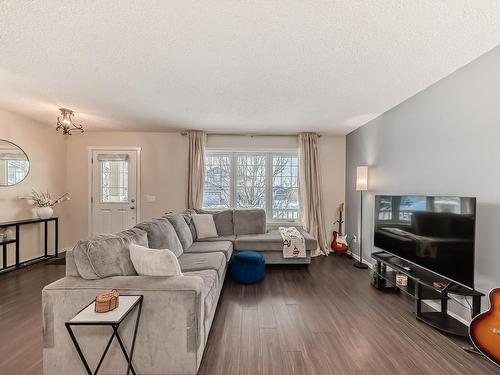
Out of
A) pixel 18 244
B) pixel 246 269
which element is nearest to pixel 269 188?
pixel 246 269

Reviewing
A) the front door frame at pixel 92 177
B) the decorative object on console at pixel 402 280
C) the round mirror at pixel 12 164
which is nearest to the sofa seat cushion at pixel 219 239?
the front door frame at pixel 92 177

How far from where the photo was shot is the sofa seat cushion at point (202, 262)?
8.75 ft


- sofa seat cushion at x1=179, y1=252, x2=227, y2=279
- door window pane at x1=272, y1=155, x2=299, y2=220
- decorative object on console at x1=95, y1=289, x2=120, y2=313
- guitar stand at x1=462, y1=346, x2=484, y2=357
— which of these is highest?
door window pane at x1=272, y1=155, x2=299, y2=220

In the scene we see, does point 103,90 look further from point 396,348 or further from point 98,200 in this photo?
point 396,348

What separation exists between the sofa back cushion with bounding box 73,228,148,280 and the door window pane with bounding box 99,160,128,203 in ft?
11.2

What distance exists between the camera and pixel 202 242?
13.0 ft

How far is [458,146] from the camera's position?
2.48m

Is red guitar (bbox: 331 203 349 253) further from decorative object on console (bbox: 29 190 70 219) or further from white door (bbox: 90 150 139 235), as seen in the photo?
decorative object on console (bbox: 29 190 70 219)

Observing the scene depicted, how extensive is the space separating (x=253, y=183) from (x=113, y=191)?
2946mm

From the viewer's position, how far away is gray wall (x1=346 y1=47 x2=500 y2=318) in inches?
84.1

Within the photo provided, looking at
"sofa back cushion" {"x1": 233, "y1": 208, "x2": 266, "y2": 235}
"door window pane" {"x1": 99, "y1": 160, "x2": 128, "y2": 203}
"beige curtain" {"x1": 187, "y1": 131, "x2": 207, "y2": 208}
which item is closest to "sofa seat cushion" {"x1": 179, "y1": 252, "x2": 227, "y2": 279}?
"sofa back cushion" {"x1": 233, "y1": 208, "x2": 266, "y2": 235}

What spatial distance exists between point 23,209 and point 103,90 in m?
2.87

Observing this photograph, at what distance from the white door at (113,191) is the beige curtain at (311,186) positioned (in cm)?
349

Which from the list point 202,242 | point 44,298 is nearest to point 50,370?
point 44,298
